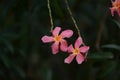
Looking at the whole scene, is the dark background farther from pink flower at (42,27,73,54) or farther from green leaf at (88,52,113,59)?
pink flower at (42,27,73,54)

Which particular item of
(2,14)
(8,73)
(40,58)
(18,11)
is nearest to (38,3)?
(18,11)

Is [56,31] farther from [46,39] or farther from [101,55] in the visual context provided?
[101,55]

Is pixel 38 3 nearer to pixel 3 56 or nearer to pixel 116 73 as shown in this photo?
pixel 3 56

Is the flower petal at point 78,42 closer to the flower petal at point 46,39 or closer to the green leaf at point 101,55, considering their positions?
the flower petal at point 46,39

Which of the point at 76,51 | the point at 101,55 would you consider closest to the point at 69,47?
the point at 76,51

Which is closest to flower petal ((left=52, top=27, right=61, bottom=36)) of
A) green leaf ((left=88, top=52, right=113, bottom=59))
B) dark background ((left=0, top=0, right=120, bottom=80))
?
dark background ((left=0, top=0, right=120, bottom=80))

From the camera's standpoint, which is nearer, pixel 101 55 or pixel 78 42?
pixel 78 42

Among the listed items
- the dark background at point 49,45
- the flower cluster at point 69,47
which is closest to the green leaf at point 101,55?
the dark background at point 49,45

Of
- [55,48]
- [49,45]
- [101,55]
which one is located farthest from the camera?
[49,45]

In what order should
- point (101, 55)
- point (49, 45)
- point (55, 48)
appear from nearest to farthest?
1. point (55, 48)
2. point (101, 55)
3. point (49, 45)
